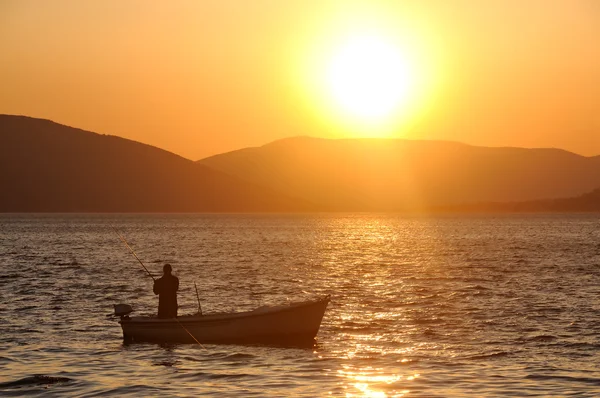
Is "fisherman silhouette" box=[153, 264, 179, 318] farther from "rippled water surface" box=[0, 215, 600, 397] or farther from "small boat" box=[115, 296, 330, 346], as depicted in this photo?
"rippled water surface" box=[0, 215, 600, 397]

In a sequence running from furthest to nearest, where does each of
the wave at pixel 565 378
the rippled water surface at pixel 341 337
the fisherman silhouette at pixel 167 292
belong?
the fisherman silhouette at pixel 167 292
the wave at pixel 565 378
the rippled water surface at pixel 341 337

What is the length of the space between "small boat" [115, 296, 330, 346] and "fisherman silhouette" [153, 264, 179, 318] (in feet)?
1.26

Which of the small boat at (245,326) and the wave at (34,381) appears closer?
the wave at (34,381)

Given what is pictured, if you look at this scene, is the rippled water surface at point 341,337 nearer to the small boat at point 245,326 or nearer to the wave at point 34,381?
the wave at point 34,381

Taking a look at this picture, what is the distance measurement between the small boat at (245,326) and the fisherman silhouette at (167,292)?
0.38 meters

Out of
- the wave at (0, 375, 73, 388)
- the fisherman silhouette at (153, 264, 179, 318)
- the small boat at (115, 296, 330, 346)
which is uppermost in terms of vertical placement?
the fisherman silhouette at (153, 264, 179, 318)

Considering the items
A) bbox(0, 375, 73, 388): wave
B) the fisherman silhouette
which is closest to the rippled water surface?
bbox(0, 375, 73, 388): wave

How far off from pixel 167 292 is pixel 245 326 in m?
2.56

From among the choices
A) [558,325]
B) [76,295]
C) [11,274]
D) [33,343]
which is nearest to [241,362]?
[33,343]

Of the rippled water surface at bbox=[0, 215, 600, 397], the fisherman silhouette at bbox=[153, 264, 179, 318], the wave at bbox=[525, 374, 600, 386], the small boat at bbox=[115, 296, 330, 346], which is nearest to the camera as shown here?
the rippled water surface at bbox=[0, 215, 600, 397]

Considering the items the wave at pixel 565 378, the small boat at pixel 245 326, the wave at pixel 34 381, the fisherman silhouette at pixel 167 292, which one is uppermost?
the fisherman silhouette at pixel 167 292

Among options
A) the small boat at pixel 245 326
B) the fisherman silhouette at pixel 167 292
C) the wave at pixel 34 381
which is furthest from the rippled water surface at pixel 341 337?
the fisherman silhouette at pixel 167 292

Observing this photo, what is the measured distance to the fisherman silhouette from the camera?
2700cm

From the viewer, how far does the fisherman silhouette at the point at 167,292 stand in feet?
88.6
